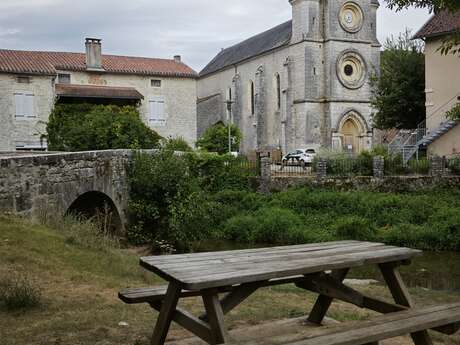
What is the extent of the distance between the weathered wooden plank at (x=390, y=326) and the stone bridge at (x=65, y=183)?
27.8 feet

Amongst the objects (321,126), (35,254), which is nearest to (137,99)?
(321,126)

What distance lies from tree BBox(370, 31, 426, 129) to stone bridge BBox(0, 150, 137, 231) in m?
16.4

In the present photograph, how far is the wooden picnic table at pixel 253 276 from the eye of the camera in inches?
149

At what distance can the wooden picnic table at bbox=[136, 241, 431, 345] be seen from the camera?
3781 millimetres

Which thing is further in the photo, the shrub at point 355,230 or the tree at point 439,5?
the shrub at point 355,230

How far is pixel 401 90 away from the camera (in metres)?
28.9

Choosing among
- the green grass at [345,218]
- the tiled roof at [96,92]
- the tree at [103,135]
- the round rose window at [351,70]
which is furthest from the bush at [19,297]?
the round rose window at [351,70]

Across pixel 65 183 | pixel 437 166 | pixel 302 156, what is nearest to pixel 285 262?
pixel 65 183

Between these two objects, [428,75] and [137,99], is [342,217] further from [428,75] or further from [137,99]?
[137,99]

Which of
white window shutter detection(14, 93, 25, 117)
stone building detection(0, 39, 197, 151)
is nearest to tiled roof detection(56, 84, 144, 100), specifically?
stone building detection(0, 39, 197, 151)

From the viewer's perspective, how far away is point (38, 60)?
29.4m

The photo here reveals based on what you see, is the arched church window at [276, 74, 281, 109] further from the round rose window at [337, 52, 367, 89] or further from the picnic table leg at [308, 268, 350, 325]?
the picnic table leg at [308, 268, 350, 325]

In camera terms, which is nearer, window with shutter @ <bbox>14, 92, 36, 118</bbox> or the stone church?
window with shutter @ <bbox>14, 92, 36, 118</bbox>

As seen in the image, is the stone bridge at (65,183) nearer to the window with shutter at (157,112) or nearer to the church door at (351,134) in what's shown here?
the window with shutter at (157,112)
